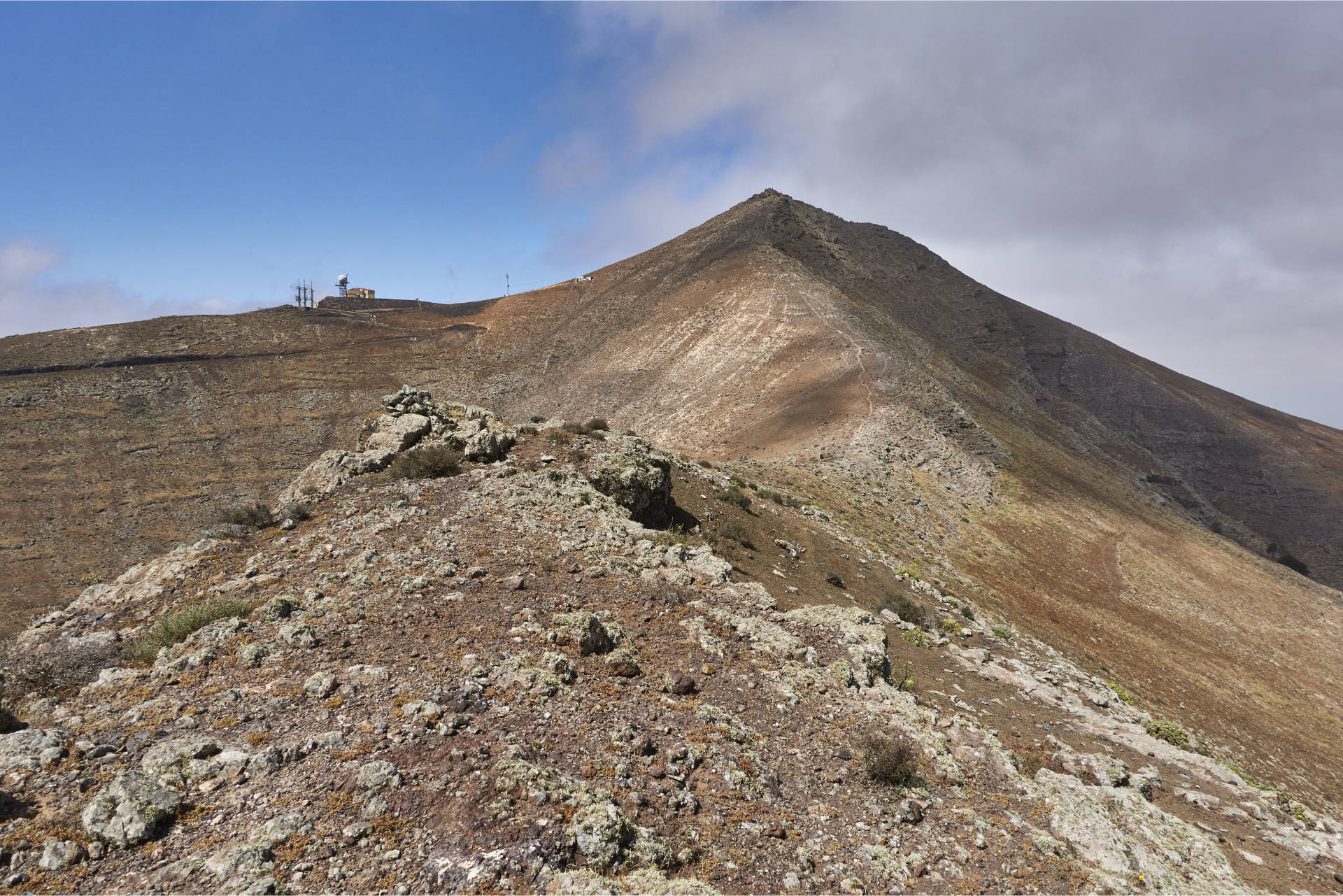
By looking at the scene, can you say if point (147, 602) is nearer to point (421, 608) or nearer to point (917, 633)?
point (421, 608)

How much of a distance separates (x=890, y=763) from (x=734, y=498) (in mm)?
10362

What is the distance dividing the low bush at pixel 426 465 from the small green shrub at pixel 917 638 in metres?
10.2

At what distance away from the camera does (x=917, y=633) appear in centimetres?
1316

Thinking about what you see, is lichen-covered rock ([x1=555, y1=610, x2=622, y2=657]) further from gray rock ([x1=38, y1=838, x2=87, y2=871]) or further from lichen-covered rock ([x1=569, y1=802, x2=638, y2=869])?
gray rock ([x1=38, y1=838, x2=87, y2=871])

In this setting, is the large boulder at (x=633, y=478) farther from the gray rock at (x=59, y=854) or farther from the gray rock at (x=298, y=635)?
the gray rock at (x=59, y=854)

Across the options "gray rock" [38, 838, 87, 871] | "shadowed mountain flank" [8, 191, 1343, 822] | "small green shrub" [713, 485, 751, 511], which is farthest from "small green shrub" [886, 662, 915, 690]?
"gray rock" [38, 838, 87, 871]

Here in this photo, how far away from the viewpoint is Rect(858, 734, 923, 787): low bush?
268 inches

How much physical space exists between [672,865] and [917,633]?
9527 millimetres

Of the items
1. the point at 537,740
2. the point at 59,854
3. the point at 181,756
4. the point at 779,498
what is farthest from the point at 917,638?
the point at 59,854

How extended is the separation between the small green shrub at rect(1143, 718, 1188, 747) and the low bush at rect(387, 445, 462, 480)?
1498 cm

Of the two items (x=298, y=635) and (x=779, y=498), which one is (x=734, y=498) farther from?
(x=298, y=635)

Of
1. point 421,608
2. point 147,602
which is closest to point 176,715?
point 421,608

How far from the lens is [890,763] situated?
268 inches

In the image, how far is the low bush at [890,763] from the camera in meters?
6.80
